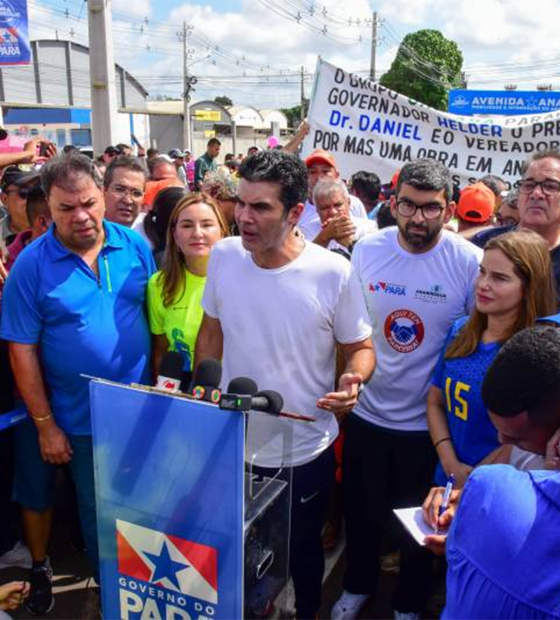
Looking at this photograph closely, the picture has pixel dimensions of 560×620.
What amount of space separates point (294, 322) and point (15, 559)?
222 cm

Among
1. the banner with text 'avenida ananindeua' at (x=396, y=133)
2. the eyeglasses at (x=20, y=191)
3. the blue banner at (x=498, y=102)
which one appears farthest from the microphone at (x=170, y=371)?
the blue banner at (x=498, y=102)

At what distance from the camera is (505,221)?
4379 mm

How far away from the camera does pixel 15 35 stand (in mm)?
13328

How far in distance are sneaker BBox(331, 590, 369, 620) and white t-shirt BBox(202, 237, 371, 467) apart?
936 millimetres

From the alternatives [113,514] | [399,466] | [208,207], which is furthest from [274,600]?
[208,207]

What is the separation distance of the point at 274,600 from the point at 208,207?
1.84 m

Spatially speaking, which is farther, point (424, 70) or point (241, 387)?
point (424, 70)

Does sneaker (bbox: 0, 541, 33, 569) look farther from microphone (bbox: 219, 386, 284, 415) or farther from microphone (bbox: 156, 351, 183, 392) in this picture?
microphone (bbox: 219, 386, 284, 415)

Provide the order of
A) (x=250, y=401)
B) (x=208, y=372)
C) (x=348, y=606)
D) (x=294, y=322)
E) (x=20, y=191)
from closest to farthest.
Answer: (x=250, y=401) < (x=208, y=372) < (x=294, y=322) < (x=348, y=606) < (x=20, y=191)

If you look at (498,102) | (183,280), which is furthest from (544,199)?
(498,102)

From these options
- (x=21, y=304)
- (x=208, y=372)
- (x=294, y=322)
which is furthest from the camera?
(x=21, y=304)

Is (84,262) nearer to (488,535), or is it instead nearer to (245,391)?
(245,391)

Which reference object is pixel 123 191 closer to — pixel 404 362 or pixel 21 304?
pixel 21 304

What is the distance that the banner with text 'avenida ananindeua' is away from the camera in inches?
223
